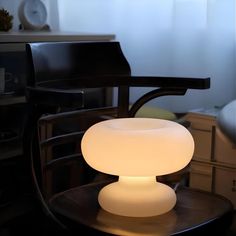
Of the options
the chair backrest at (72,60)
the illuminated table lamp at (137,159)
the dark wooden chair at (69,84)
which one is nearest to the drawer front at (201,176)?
the dark wooden chair at (69,84)

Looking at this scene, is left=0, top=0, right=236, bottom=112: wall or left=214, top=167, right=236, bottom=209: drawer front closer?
left=214, top=167, right=236, bottom=209: drawer front

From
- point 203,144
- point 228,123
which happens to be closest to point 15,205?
point 203,144

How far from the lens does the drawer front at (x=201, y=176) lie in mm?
1784

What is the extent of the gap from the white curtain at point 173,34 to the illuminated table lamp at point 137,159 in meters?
1.04

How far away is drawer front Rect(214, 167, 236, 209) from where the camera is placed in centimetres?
174

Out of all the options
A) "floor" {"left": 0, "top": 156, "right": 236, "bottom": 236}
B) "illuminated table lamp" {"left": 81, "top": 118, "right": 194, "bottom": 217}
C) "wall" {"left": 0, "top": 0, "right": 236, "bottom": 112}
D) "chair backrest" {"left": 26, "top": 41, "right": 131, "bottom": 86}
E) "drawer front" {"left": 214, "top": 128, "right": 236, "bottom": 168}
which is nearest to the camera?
"illuminated table lamp" {"left": 81, "top": 118, "right": 194, "bottom": 217}

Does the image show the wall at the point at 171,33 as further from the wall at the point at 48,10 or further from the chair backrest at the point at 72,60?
the chair backrest at the point at 72,60

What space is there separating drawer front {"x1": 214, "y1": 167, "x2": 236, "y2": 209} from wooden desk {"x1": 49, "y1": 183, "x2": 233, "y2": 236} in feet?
2.44

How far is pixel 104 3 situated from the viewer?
1894mm

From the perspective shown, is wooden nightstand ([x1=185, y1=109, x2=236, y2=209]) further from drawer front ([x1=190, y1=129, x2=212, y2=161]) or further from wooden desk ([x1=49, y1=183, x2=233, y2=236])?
wooden desk ([x1=49, y1=183, x2=233, y2=236])

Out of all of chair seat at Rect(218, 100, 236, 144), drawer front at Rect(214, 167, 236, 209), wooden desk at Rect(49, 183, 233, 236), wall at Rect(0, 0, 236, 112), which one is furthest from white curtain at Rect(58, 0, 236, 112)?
chair seat at Rect(218, 100, 236, 144)

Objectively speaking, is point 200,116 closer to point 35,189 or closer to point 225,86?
point 225,86

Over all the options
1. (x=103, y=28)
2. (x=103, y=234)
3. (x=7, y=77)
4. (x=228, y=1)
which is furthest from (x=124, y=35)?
(x=103, y=234)

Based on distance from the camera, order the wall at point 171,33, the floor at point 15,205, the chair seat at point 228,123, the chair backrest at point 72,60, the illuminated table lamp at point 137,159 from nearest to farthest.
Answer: the chair seat at point 228,123
the illuminated table lamp at point 137,159
the chair backrest at point 72,60
the floor at point 15,205
the wall at point 171,33
